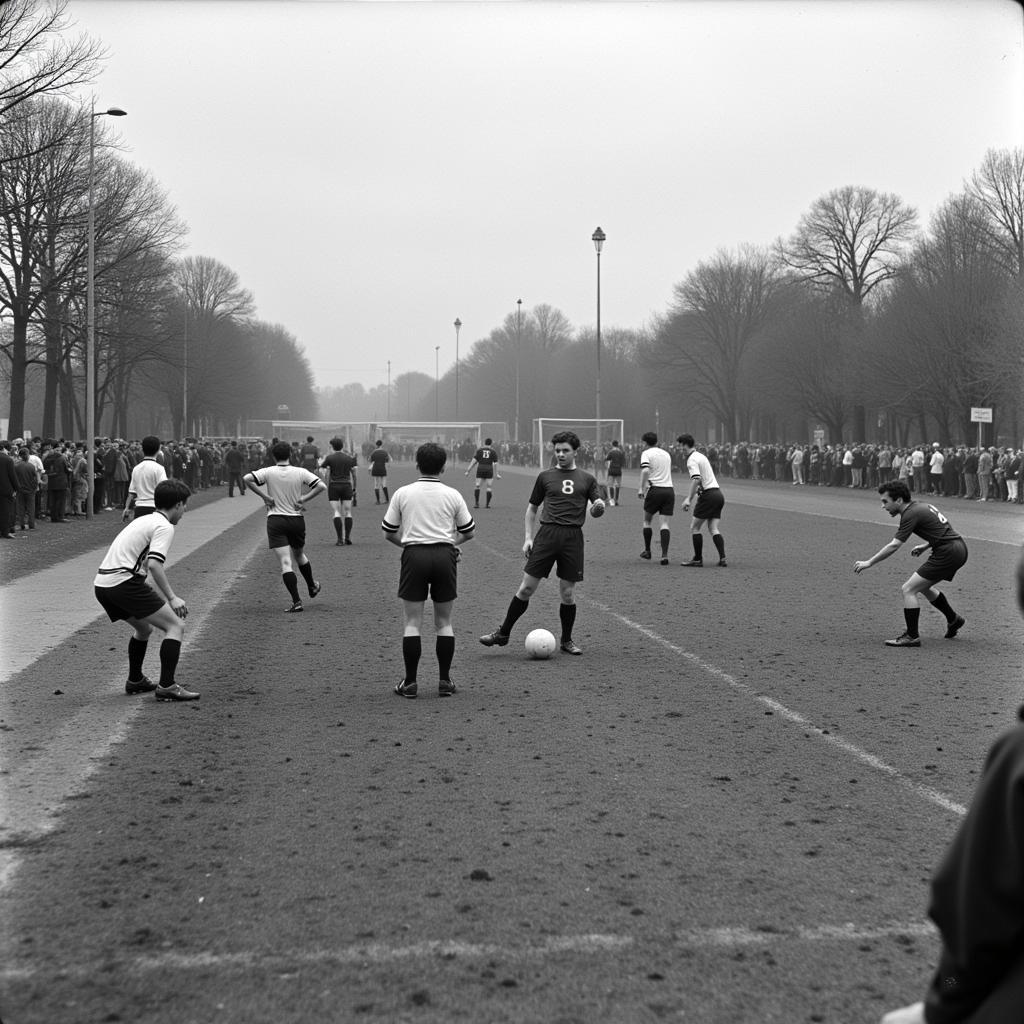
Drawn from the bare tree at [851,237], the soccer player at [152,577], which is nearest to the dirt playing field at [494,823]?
the soccer player at [152,577]

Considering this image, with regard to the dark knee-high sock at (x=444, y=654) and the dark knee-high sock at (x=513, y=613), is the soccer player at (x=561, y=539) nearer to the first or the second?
the dark knee-high sock at (x=513, y=613)

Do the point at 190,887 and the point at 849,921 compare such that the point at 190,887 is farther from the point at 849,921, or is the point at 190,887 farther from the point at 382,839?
the point at 849,921

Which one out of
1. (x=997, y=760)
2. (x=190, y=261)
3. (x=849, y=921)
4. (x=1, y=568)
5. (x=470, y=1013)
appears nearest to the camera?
(x=997, y=760)

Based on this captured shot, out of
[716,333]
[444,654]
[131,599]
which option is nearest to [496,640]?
[444,654]

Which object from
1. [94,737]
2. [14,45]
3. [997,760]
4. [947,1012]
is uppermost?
[14,45]

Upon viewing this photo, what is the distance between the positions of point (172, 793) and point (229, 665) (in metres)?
4.28

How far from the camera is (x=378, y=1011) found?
432 cm

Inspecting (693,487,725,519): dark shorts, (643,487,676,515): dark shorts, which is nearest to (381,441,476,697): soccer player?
(693,487,725,519): dark shorts

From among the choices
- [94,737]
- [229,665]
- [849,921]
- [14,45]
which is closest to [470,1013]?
[849,921]

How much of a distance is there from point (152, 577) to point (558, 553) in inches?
141

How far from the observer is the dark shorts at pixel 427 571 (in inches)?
383

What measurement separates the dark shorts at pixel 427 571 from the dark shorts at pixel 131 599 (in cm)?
167

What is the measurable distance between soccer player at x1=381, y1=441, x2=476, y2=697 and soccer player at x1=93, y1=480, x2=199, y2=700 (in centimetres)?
147

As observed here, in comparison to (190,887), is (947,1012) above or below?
above
